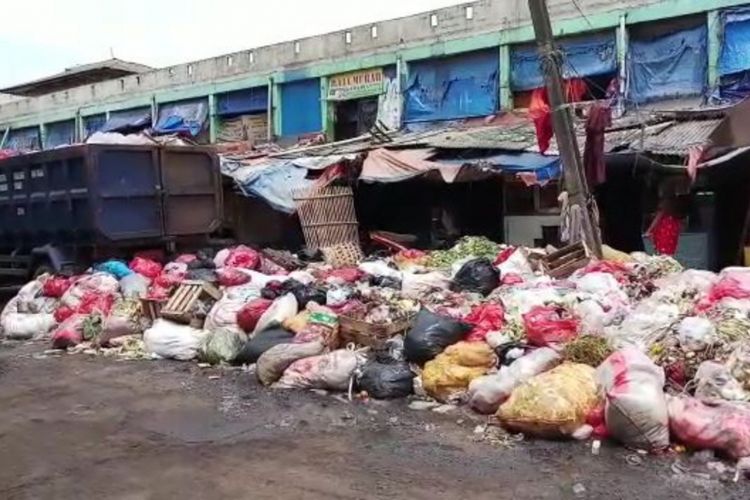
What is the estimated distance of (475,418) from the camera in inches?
199

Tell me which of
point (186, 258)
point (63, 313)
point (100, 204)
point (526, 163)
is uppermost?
point (526, 163)

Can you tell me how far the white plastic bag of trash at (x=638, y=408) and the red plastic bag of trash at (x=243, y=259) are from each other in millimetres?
6689

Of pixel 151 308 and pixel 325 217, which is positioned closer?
pixel 151 308

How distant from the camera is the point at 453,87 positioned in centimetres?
1475

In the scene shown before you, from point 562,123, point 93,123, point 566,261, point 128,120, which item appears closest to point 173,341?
point 566,261

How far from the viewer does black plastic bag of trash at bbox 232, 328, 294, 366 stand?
6777mm

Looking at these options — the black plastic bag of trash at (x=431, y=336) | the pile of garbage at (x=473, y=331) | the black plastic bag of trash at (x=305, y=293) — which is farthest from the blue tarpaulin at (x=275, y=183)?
the black plastic bag of trash at (x=431, y=336)

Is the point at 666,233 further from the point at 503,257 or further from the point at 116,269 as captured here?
the point at 116,269

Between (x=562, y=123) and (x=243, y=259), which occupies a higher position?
(x=562, y=123)

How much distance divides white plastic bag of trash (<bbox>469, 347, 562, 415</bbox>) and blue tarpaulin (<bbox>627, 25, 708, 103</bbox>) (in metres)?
8.15

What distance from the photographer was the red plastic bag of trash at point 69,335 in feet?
26.9

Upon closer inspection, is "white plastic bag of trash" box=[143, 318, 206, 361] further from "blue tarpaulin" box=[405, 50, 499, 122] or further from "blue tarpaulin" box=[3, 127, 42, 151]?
"blue tarpaulin" box=[3, 127, 42, 151]

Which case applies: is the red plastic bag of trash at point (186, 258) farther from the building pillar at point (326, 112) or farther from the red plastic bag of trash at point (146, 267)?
Result: the building pillar at point (326, 112)

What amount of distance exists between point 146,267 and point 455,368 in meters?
5.70
